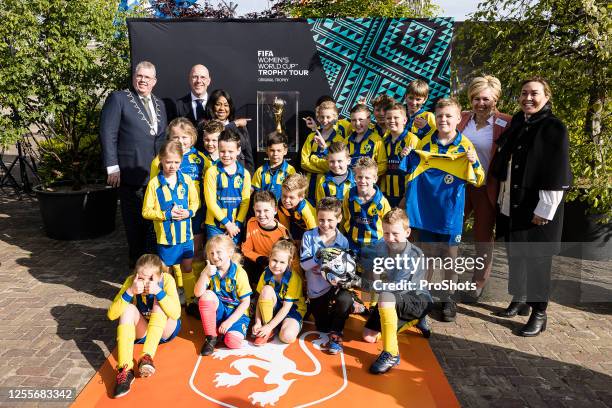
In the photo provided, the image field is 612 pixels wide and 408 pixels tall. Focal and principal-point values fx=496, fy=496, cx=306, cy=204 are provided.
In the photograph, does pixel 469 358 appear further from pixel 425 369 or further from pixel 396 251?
pixel 396 251

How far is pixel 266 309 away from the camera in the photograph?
385 centimetres

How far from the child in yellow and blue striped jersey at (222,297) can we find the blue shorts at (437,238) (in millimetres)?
1619

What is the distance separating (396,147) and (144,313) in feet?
8.51

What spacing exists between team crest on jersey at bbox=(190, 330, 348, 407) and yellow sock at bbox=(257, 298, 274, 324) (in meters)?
0.20

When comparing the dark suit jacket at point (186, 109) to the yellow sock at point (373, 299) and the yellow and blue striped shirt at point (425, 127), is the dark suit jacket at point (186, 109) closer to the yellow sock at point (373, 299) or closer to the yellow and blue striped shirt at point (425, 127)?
the yellow and blue striped shirt at point (425, 127)

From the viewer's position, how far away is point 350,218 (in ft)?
13.9

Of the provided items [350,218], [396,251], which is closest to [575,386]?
[396,251]

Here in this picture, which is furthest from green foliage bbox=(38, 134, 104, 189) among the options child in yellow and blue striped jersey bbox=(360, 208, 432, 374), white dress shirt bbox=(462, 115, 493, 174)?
white dress shirt bbox=(462, 115, 493, 174)

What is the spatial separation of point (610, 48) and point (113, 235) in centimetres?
649

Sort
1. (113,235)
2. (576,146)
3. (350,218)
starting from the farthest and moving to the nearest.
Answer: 1. (113,235)
2. (576,146)
3. (350,218)

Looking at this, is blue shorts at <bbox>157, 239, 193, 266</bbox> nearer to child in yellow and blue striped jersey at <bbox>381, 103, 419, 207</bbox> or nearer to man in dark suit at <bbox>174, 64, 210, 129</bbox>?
man in dark suit at <bbox>174, 64, 210, 129</bbox>

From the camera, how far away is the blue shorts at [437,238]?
431 centimetres

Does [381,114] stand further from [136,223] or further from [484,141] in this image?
[136,223]

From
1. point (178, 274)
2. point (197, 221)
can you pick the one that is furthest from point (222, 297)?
point (197, 221)
